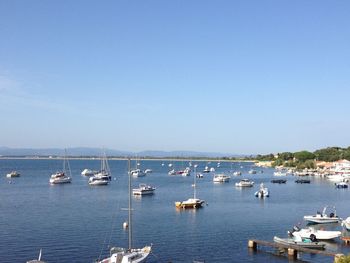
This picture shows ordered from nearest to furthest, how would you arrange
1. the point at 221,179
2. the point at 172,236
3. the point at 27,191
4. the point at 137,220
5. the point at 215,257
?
the point at 215,257
the point at 172,236
the point at 137,220
the point at 27,191
the point at 221,179

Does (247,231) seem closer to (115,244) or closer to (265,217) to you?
(265,217)

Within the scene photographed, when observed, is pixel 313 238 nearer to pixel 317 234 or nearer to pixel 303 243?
pixel 317 234

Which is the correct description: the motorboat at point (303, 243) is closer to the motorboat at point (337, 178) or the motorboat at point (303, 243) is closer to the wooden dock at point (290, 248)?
the wooden dock at point (290, 248)

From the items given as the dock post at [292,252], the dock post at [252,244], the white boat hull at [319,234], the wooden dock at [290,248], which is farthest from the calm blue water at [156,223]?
the white boat hull at [319,234]

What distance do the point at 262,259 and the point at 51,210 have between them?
40.0 meters

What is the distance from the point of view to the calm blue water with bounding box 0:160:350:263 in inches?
1764

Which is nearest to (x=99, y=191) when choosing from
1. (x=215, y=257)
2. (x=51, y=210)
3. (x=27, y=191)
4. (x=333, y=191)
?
(x=27, y=191)

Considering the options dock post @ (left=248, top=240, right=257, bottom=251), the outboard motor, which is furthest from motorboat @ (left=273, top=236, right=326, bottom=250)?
dock post @ (left=248, top=240, right=257, bottom=251)

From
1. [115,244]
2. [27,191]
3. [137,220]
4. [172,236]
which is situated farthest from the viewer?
[27,191]

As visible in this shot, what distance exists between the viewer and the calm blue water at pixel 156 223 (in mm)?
44812

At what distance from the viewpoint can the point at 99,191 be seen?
104250 millimetres

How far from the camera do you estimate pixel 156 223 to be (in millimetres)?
61125

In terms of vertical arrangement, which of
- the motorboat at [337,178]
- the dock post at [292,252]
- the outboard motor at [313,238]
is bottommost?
the dock post at [292,252]

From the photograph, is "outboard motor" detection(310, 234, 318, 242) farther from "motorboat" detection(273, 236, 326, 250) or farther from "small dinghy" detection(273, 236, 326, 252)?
"motorboat" detection(273, 236, 326, 250)
